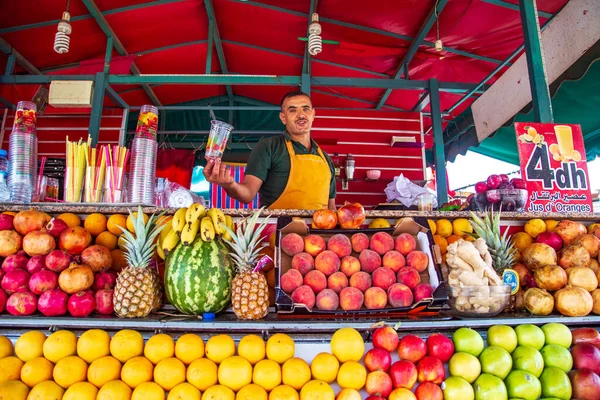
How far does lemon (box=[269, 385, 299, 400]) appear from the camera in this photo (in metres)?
1.58

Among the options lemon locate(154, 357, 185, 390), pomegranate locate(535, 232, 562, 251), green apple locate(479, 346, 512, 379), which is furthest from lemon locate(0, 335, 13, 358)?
pomegranate locate(535, 232, 562, 251)

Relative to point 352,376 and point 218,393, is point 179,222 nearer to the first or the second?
point 218,393

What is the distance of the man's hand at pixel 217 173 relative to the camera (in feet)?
7.52

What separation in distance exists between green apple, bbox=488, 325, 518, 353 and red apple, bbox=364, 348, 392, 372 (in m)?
0.57

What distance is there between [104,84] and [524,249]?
539cm

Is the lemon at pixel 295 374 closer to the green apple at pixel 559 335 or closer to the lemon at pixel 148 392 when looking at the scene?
the lemon at pixel 148 392

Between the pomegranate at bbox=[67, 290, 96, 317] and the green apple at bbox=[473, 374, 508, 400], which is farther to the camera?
the pomegranate at bbox=[67, 290, 96, 317]

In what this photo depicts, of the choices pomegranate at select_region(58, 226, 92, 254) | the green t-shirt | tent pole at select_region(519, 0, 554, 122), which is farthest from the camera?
tent pole at select_region(519, 0, 554, 122)

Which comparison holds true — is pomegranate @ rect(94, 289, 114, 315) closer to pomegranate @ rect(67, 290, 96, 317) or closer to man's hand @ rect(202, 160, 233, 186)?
pomegranate @ rect(67, 290, 96, 317)

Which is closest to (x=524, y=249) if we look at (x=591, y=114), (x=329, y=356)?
(x=329, y=356)

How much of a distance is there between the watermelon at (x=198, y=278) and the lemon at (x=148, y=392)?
38 centimetres

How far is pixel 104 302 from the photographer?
6.29ft

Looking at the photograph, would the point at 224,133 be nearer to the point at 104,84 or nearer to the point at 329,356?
the point at 329,356

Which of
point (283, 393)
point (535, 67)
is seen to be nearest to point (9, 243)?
point (283, 393)
